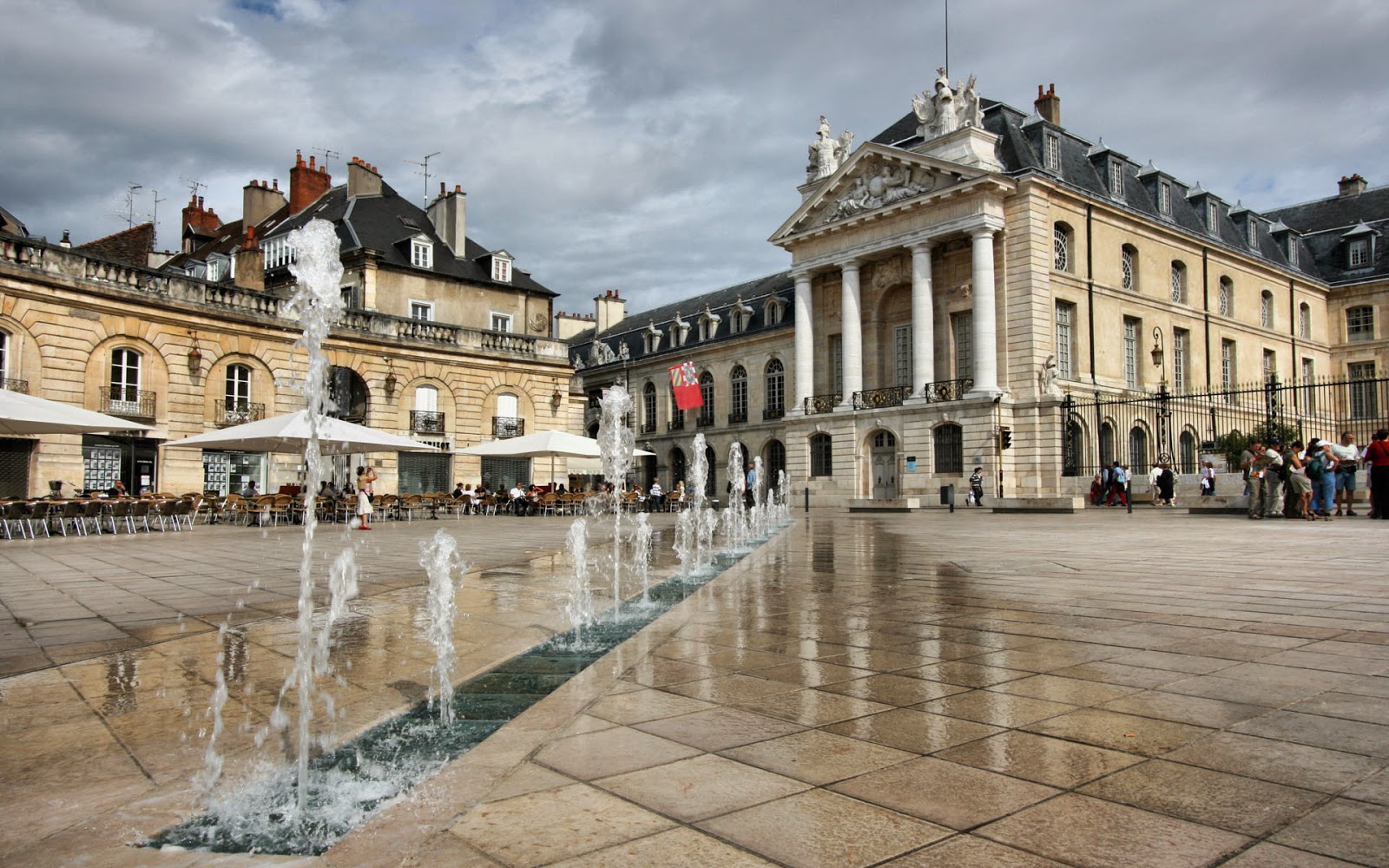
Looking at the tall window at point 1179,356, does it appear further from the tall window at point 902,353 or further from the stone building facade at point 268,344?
the stone building facade at point 268,344

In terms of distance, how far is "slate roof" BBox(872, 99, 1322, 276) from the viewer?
35469 millimetres

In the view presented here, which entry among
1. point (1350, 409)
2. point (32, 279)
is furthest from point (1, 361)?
point (1350, 409)

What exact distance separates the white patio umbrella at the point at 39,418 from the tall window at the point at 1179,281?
4102 centimetres

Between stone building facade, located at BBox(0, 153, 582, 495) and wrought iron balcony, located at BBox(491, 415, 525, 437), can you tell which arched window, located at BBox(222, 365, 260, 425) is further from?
wrought iron balcony, located at BBox(491, 415, 525, 437)

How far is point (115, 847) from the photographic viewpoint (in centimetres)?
252

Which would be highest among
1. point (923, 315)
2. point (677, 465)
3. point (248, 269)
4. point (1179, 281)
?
point (1179, 281)

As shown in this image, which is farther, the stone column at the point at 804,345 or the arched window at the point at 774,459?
the arched window at the point at 774,459

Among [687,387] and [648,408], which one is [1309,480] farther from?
[648,408]

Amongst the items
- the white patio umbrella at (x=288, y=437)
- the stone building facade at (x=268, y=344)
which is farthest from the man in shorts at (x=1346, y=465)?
the stone building facade at (x=268, y=344)

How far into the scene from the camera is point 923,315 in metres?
35.5

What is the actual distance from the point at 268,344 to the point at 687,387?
2013 centimetres

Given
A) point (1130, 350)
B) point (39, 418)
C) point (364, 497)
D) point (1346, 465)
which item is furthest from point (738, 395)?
point (39, 418)

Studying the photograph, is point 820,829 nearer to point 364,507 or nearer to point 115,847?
point 115,847

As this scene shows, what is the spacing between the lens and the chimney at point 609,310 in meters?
63.0
